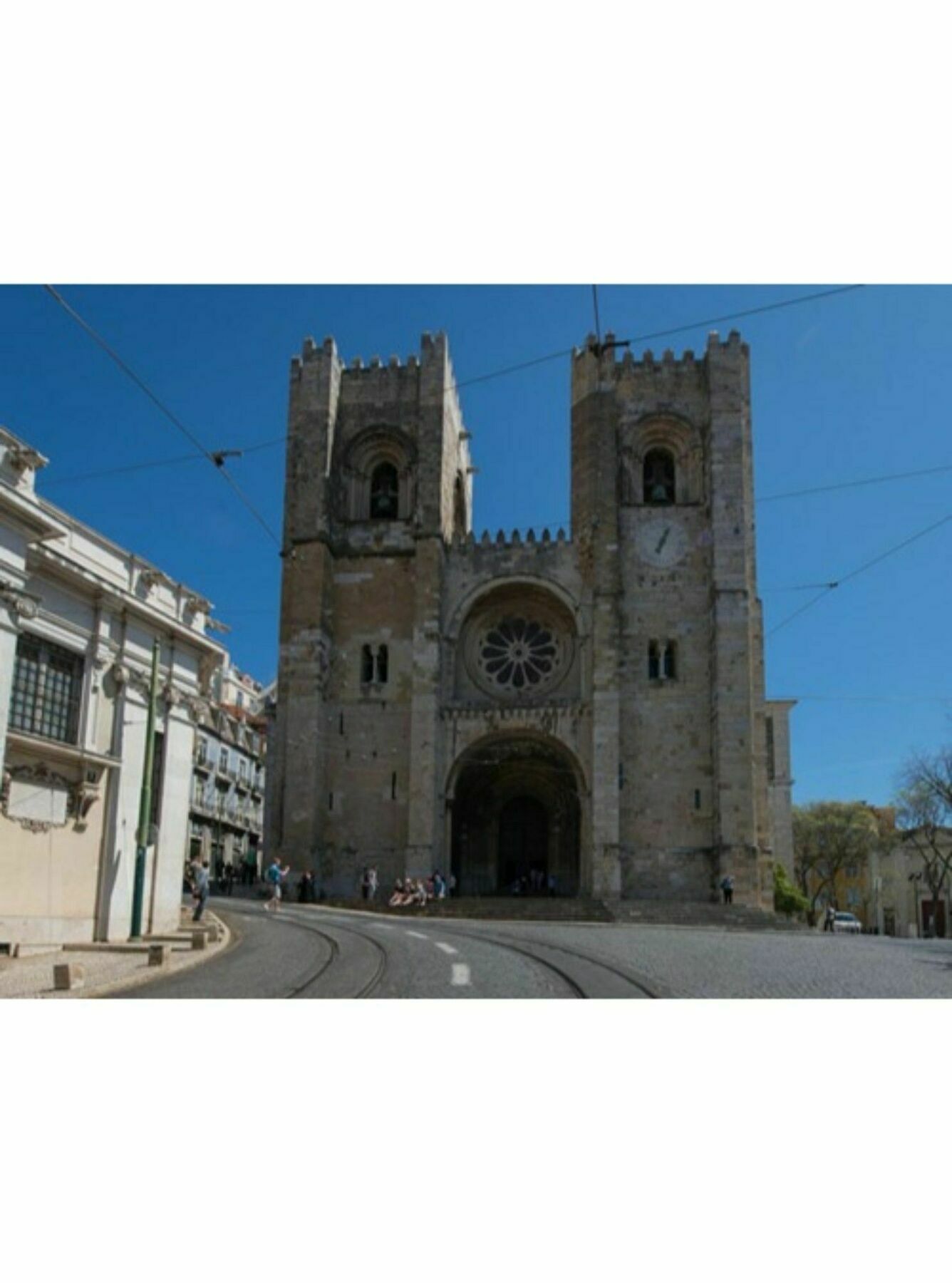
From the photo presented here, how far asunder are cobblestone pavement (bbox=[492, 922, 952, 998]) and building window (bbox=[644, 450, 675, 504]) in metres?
19.3

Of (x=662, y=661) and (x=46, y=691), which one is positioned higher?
(x=662, y=661)

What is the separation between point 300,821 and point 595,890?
8.79 metres

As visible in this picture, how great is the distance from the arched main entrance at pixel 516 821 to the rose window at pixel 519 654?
6.88 feet

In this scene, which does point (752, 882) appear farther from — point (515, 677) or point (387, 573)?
point (387, 573)

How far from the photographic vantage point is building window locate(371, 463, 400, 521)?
38.4 m

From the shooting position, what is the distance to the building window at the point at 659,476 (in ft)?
121

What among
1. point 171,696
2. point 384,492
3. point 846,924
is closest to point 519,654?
point 384,492

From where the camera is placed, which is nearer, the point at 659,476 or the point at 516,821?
the point at 659,476

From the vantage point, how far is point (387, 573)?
36969mm

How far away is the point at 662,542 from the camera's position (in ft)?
117

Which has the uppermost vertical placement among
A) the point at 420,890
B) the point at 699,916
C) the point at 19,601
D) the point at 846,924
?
the point at 19,601

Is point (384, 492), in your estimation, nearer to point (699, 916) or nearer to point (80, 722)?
point (699, 916)

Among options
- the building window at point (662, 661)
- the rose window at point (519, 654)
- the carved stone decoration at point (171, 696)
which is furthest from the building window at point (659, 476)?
the carved stone decoration at point (171, 696)

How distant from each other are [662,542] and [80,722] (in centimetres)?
2382
